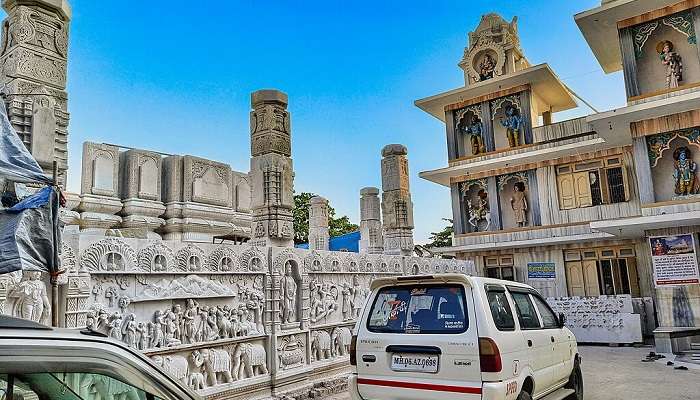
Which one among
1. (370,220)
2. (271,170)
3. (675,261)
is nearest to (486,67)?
(370,220)

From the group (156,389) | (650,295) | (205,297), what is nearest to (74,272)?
(205,297)

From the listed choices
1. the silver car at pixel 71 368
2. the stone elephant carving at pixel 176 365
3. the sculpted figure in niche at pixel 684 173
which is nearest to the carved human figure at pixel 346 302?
the stone elephant carving at pixel 176 365

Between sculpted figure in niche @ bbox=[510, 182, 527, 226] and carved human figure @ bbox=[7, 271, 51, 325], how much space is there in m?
15.5

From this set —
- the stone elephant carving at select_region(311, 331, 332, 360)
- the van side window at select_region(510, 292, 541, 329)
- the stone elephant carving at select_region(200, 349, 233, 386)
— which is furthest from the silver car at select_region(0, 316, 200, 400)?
the stone elephant carving at select_region(311, 331, 332, 360)

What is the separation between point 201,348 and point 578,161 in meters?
14.3

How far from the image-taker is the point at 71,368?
1452 millimetres

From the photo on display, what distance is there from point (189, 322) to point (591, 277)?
13.8 meters

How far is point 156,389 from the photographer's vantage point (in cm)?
164

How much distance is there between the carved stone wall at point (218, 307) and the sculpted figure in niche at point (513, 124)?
1107 centimetres

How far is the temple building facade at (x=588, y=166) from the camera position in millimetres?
11852

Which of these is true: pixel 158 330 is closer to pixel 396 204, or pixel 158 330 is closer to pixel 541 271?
pixel 396 204

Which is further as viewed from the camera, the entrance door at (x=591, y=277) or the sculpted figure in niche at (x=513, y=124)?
the sculpted figure in niche at (x=513, y=124)

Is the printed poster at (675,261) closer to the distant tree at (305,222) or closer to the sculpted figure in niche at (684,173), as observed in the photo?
the sculpted figure in niche at (684,173)

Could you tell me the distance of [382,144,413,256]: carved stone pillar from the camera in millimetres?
13938
